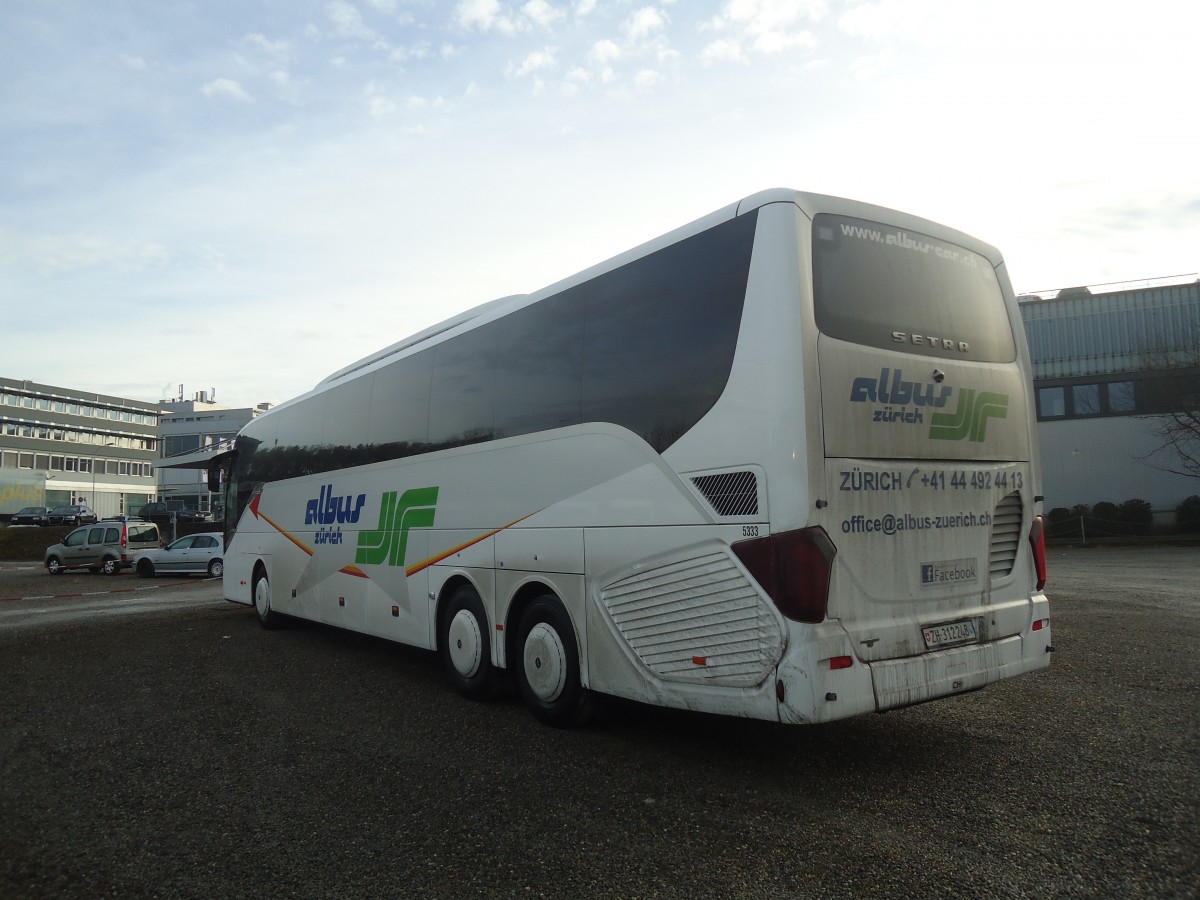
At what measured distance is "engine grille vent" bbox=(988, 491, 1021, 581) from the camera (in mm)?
5727

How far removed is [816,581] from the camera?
4711 millimetres

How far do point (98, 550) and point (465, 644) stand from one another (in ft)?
88.7

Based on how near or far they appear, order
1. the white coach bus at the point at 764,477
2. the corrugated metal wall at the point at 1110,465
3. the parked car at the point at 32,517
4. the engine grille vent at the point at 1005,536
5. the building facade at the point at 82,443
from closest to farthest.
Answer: the white coach bus at the point at 764,477 → the engine grille vent at the point at 1005,536 → the corrugated metal wall at the point at 1110,465 → the parked car at the point at 32,517 → the building facade at the point at 82,443

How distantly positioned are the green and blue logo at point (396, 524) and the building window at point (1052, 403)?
109 ft

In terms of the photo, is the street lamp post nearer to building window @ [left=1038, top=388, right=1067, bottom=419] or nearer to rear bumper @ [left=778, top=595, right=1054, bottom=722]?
building window @ [left=1038, top=388, right=1067, bottom=419]

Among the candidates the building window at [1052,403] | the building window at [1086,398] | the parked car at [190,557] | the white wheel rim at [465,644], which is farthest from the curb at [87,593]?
the building window at [1086,398]

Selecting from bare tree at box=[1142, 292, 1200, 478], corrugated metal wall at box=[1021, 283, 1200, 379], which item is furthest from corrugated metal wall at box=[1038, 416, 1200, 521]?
corrugated metal wall at box=[1021, 283, 1200, 379]

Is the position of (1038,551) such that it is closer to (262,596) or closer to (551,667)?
(551,667)

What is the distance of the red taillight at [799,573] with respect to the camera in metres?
4.69

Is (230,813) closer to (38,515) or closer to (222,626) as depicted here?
(222,626)

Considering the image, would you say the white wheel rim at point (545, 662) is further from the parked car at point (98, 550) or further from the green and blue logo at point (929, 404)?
the parked car at point (98, 550)

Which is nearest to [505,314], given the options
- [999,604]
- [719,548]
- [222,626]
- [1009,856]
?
[719,548]

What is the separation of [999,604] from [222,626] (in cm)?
1209

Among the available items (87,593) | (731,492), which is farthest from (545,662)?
(87,593)
